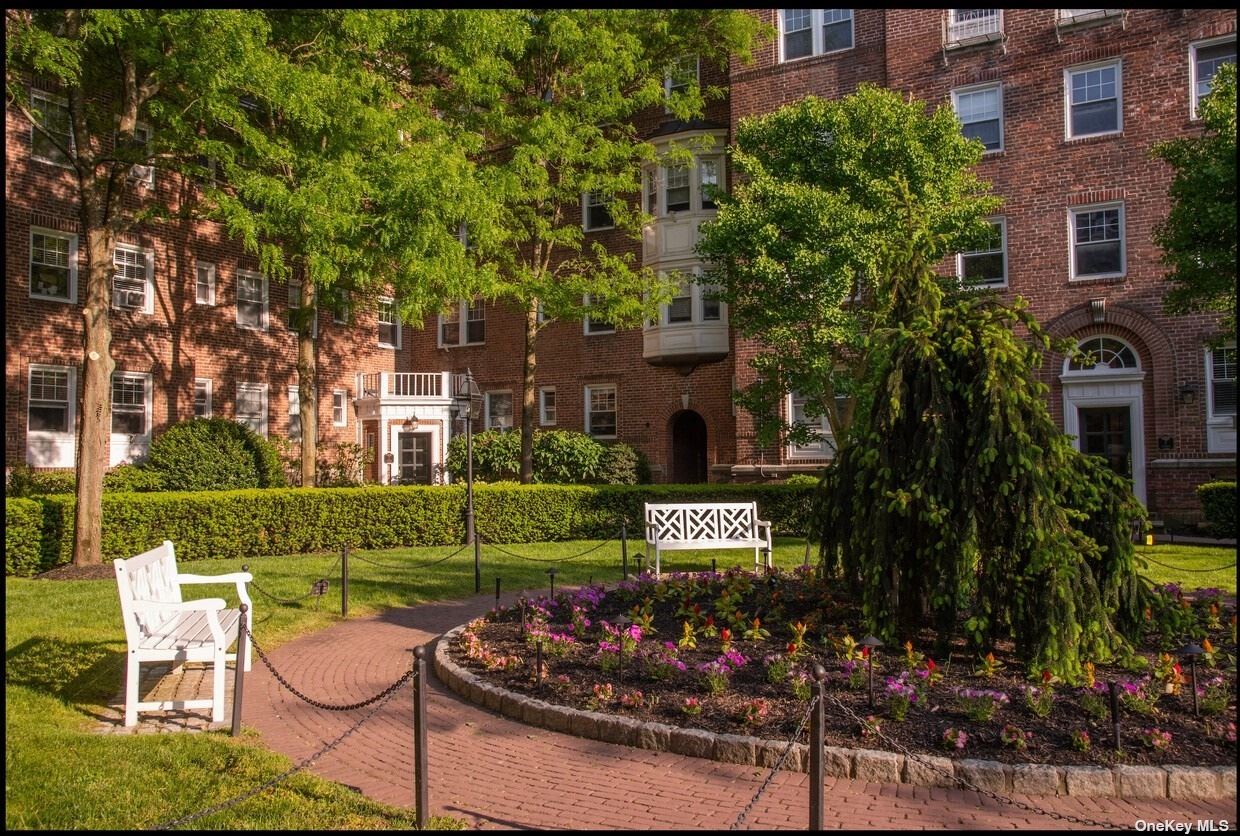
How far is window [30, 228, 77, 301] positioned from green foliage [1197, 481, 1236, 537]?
2451 cm

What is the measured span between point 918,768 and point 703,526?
7.61 meters

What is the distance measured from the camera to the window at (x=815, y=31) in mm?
21781

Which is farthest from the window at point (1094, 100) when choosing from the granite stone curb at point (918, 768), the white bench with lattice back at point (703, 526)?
the granite stone curb at point (918, 768)

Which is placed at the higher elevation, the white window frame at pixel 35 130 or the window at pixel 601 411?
the white window frame at pixel 35 130

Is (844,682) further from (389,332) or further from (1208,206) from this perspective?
(389,332)

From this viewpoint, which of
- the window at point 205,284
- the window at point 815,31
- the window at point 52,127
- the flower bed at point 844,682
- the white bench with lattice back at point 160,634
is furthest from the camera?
the window at point 205,284

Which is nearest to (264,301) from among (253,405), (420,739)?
(253,405)

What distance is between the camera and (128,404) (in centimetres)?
2036

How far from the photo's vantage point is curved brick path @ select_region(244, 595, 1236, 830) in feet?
14.8

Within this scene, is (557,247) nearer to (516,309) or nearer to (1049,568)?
(516,309)

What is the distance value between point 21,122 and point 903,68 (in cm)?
1982

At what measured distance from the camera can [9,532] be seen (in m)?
13.2

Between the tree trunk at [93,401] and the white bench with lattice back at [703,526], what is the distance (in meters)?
8.61

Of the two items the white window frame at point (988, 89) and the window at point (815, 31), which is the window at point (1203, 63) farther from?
the window at point (815, 31)
